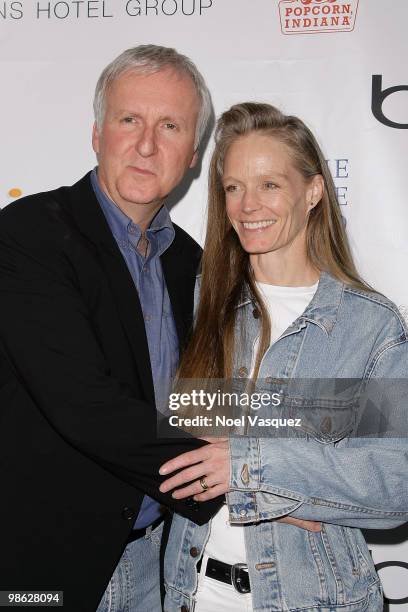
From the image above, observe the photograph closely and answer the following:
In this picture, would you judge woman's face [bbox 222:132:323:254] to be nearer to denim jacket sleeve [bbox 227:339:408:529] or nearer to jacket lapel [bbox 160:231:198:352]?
jacket lapel [bbox 160:231:198:352]

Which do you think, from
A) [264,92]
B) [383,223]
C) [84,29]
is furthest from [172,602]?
[84,29]

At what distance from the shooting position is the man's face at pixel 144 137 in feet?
6.07

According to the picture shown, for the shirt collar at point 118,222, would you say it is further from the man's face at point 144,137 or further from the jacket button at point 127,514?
the jacket button at point 127,514

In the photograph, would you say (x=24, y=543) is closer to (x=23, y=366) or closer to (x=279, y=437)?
(x=23, y=366)

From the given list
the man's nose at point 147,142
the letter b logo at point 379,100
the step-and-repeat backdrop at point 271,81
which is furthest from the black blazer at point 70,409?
the letter b logo at point 379,100

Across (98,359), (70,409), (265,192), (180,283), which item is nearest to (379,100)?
(265,192)

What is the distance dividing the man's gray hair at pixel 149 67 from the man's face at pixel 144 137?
0.02 meters

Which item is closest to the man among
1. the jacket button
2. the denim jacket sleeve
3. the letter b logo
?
the jacket button

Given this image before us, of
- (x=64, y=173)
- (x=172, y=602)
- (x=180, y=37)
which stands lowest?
(x=172, y=602)

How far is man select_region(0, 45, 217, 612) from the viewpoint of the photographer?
1.57 m

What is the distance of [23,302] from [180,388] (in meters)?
0.43

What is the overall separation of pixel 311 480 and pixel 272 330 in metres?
0.37

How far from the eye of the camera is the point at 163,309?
1.89m

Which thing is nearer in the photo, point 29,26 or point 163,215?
point 163,215
